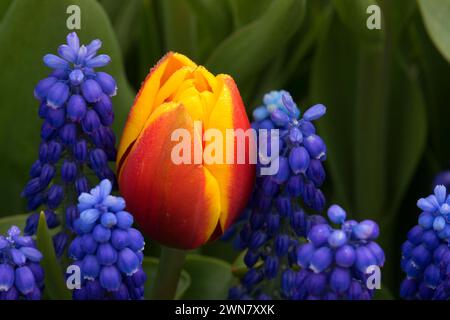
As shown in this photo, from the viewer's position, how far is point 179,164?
0.81 meters

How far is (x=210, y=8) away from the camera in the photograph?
1189 mm

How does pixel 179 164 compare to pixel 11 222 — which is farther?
pixel 11 222

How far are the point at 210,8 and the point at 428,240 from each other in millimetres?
453

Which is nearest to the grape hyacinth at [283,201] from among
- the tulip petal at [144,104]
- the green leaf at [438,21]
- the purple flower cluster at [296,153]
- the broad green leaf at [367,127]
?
the purple flower cluster at [296,153]

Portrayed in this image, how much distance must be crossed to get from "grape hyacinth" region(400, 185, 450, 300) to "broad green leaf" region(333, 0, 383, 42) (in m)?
0.26

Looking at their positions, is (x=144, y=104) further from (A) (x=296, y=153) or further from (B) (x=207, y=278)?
(B) (x=207, y=278)

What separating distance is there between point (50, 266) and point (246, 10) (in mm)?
456

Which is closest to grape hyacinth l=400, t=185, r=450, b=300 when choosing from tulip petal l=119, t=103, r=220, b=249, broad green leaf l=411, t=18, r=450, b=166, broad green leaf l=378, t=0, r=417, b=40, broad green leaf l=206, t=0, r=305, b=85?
tulip petal l=119, t=103, r=220, b=249

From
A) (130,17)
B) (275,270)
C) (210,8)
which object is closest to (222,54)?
(210,8)

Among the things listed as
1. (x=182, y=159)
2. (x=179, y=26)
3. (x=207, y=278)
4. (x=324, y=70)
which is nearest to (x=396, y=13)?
(x=324, y=70)

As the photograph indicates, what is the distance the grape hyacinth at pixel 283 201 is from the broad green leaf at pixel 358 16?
0.18 meters

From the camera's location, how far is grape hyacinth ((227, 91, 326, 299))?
0.87 m

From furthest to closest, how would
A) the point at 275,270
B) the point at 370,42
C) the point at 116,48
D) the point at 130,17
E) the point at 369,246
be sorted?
the point at 130,17 < the point at 370,42 < the point at 116,48 < the point at 275,270 < the point at 369,246
